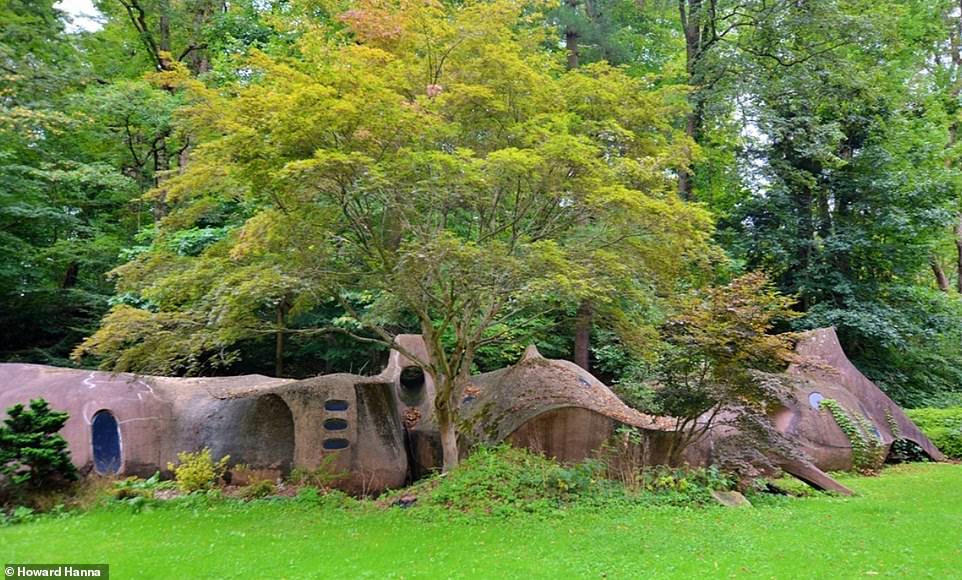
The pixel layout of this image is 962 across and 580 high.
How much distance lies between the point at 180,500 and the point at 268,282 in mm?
3447

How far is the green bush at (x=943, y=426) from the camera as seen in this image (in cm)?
1369

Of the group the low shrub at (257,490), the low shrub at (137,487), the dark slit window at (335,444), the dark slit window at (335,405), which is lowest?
the low shrub at (257,490)

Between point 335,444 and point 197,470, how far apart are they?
2.03 m

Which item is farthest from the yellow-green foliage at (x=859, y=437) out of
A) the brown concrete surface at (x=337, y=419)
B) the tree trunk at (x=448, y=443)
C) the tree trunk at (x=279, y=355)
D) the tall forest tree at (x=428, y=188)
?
the tree trunk at (x=279, y=355)

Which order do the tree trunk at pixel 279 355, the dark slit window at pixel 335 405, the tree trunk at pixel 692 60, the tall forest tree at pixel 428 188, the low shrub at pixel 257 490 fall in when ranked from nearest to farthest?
the tall forest tree at pixel 428 188, the low shrub at pixel 257 490, the dark slit window at pixel 335 405, the tree trunk at pixel 279 355, the tree trunk at pixel 692 60

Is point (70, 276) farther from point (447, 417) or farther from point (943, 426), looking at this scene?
point (943, 426)

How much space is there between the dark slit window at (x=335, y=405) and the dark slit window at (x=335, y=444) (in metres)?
0.50

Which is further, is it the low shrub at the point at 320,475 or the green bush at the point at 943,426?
the green bush at the point at 943,426

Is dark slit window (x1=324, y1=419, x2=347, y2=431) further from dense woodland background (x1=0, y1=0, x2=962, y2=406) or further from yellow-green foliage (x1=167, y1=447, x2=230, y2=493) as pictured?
dense woodland background (x1=0, y1=0, x2=962, y2=406)

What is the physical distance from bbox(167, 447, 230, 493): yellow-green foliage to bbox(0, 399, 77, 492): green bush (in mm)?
1351

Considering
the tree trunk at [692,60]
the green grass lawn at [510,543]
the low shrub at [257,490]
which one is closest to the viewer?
the green grass lawn at [510,543]

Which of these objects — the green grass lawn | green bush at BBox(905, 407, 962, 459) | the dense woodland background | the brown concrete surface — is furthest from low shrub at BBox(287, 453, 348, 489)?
green bush at BBox(905, 407, 962, 459)

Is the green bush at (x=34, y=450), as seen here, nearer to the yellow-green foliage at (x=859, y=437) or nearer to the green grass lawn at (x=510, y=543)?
the green grass lawn at (x=510, y=543)

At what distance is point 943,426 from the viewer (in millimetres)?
14055
